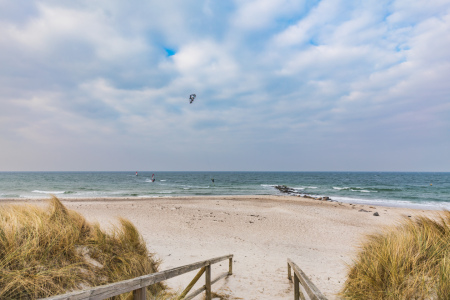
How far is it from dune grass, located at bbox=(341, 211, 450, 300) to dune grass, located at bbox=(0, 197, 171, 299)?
3.48 metres

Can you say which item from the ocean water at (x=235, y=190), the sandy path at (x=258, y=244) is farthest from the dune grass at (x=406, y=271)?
the ocean water at (x=235, y=190)

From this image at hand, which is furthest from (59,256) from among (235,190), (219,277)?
(235,190)

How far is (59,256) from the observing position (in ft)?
12.5

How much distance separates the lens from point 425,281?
11.0ft

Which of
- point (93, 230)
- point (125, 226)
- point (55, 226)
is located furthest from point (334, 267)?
point (55, 226)

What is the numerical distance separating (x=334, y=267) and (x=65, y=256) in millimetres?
8027

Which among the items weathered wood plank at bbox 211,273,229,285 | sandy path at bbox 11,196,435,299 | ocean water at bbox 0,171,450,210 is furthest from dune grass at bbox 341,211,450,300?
ocean water at bbox 0,171,450,210

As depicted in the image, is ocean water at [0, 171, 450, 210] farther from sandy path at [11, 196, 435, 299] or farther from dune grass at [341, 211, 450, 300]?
dune grass at [341, 211, 450, 300]

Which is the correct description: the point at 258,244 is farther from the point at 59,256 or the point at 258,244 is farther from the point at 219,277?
the point at 59,256

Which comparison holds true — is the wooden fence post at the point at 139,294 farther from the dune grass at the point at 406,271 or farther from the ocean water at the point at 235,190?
the ocean water at the point at 235,190

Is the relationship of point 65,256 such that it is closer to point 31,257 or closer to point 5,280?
point 31,257

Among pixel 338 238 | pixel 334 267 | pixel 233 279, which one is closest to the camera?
pixel 233 279

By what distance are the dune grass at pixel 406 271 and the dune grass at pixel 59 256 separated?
3.48 m

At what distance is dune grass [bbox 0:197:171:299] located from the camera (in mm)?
3055
